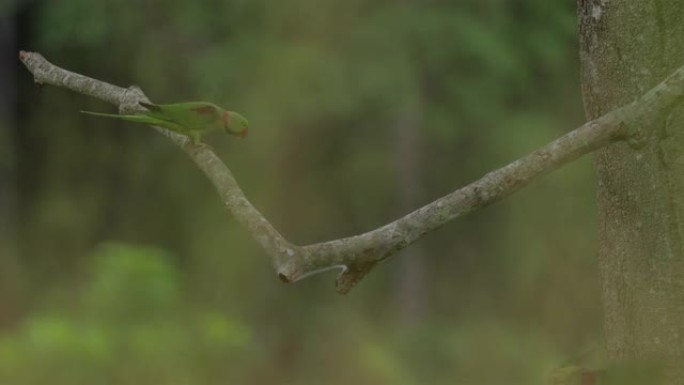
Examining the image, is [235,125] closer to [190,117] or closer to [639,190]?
[190,117]

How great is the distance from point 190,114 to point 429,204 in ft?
1.10

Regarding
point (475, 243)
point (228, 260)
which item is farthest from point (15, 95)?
point (475, 243)

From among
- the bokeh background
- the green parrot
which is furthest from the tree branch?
the bokeh background

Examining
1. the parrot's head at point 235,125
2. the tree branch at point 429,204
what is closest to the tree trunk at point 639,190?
the tree branch at point 429,204

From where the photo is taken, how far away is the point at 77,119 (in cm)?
1188

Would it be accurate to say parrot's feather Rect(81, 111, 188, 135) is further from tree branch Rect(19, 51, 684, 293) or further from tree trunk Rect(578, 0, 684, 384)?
tree trunk Rect(578, 0, 684, 384)

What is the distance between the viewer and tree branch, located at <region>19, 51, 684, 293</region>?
1.16m

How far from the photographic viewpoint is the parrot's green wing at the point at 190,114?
1.46 meters

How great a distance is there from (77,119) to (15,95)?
1.54 metres

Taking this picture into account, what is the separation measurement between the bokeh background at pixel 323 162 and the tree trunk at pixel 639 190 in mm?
6961

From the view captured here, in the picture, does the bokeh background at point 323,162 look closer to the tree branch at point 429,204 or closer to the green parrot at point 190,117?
the green parrot at point 190,117

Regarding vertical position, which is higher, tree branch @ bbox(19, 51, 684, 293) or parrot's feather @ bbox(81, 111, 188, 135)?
parrot's feather @ bbox(81, 111, 188, 135)

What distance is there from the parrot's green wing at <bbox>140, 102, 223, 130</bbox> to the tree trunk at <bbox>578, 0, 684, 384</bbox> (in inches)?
17.5

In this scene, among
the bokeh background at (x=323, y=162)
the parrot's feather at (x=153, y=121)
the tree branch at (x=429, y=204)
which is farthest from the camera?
the bokeh background at (x=323, y=162)
